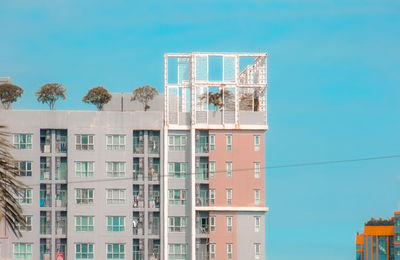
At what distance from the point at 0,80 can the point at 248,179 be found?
98.1 feet

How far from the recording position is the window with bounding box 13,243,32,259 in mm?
107000

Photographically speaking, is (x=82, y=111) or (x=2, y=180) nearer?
(x=2, y=180)

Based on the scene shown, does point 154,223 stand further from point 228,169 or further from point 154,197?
point 228,169

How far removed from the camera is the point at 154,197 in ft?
360

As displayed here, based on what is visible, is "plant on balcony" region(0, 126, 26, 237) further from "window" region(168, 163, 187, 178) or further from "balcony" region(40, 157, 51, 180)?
"window" region(168, 163, 187, 178)

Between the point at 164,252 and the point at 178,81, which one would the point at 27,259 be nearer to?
the point at 164,252

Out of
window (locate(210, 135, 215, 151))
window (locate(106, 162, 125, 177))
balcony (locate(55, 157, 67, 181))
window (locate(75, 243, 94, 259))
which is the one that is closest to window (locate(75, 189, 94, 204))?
balcony (locate(55, 157, 67, 181))

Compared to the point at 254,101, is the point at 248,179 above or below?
below

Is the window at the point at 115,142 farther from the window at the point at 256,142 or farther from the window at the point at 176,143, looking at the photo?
the window at the point at 256,142

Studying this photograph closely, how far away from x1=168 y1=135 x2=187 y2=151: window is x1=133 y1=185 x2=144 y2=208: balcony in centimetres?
534

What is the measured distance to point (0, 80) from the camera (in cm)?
11588

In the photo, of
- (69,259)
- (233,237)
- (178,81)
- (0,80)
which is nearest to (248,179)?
(233,237)

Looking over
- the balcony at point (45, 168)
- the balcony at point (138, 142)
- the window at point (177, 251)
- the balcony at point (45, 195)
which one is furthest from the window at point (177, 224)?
the balcony at point (45, 168)

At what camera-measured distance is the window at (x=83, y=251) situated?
107 meters
